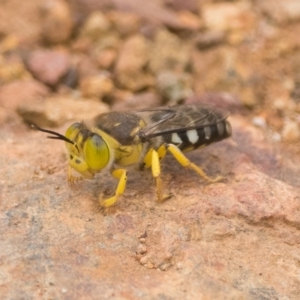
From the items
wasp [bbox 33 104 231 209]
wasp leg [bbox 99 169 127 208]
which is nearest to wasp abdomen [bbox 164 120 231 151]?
wasp [bbox 33 104 231 209]

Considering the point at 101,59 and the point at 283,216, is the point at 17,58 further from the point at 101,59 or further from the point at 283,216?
the point at 283,216

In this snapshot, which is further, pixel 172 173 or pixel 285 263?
pixel 172 173

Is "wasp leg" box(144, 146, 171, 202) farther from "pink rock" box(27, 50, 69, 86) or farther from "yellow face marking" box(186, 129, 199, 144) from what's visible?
"pink rock" box(27, 50, 69, 86)

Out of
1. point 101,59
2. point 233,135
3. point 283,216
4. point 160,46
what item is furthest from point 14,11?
point 283,216

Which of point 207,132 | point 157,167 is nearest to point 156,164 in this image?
point 157,167

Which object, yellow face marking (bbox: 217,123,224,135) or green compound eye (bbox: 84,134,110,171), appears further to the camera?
yellow face marking (bbox: 217,123,224,135)

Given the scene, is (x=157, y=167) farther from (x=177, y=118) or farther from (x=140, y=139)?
(x=177, y=118)
